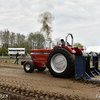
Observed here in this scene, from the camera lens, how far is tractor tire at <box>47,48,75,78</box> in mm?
5910

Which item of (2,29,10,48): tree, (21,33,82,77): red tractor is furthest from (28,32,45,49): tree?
(2,29,10,48): tree

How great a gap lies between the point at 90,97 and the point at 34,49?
499 centimetres

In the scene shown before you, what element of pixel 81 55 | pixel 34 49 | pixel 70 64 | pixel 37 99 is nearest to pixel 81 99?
pixel 37 99

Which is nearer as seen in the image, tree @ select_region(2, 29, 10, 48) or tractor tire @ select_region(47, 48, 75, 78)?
tractor tire @ select_region(47, 48, 75, 78)

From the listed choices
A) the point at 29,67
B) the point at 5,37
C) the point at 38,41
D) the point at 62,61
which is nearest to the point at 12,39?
the point at 5,37

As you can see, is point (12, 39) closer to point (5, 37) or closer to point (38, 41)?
point (5, 37)

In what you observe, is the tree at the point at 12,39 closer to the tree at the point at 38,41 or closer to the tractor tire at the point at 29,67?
the tree at the point at 38,41

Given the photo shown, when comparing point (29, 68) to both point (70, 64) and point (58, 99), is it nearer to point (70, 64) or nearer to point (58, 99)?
point (70, 64)

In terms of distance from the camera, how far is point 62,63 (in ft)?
20.6

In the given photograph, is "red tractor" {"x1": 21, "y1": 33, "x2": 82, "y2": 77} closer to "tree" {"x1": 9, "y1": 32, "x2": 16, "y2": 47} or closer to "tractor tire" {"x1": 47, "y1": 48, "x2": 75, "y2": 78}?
"tractor tire" {"x1": 47, "y1": 48, "x2": 75, "y2": 78}

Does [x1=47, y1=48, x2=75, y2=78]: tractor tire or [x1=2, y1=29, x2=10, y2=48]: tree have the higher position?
[x1=2, y1=29, x2=10, y2=48]: tree

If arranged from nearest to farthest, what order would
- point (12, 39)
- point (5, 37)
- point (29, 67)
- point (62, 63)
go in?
point (62, 63) < point (29, 67) < point (5, 37) < point (12, 39)

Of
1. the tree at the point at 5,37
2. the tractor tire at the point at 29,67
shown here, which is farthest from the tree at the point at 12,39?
the tractor tire at the point at 29,67

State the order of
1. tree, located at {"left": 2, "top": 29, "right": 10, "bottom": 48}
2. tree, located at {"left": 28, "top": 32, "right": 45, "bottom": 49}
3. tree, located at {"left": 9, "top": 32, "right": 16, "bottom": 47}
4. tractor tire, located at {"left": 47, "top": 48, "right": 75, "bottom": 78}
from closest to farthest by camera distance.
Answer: tractor tire, located at {"left": 47, "top": 48, "right": 75, "bottom": 78} < tree, located at {"left": 28, "top": 32, "right": 45, "bottom": 49} < tree, located at {"left": 2, "top": 29, "right": 10, "bottom": 48} < tree, located at {"left": 9, "top": 32, "right": 16, "bottom": 47}
